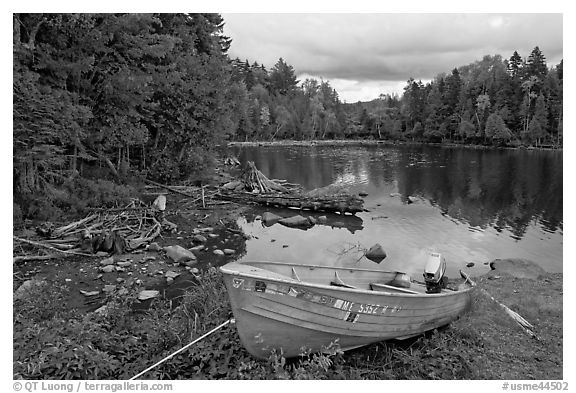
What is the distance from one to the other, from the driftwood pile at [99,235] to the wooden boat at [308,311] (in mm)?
8347

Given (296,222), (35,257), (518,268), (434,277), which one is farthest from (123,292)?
(518,268)

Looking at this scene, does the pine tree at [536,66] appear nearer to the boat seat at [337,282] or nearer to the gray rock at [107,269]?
the boat seat at [337,282]

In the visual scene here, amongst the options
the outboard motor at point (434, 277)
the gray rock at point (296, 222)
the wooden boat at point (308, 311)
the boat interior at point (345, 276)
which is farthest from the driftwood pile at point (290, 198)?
the wooden boat at point (308, 311)

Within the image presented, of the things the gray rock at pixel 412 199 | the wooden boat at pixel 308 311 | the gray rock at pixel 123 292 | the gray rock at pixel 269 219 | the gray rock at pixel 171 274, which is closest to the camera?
the wooden boat at pixel 308 311

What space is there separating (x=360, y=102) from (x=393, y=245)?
355 ft

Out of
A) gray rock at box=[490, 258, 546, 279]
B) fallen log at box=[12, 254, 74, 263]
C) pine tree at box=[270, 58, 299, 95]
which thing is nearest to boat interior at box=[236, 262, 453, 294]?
gray rock at box=[490, 258, 546, 279]

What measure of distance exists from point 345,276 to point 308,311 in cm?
259

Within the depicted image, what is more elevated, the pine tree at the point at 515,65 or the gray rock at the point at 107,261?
the pine tree at the point at 515,65

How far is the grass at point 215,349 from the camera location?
6.49 m

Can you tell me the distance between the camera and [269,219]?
20.8 meters

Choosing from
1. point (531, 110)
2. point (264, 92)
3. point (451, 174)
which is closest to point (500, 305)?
point (451, 174)

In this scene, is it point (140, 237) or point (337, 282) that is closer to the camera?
point (337, 282)

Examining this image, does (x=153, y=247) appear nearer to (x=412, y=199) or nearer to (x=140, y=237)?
(x=140, y=237)

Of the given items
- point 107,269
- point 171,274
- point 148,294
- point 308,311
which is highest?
point 308,311
